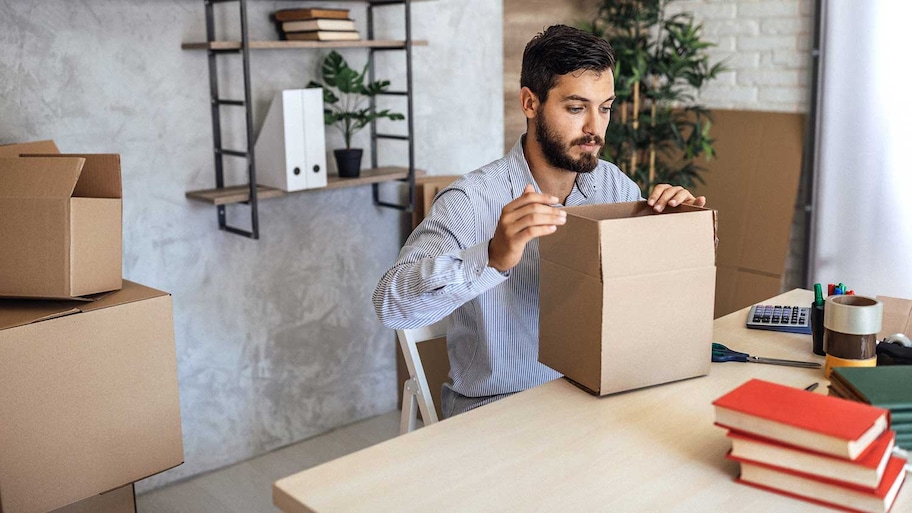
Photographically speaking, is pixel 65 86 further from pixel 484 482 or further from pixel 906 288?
pixel 906 288

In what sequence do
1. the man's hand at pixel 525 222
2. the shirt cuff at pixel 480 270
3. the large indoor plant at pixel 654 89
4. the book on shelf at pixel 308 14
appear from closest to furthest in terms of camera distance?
the man's hand at pixel 525 222, the shirt cuff at pixel 480 270, the book on shelf at pixel 308 14, the large indoor plant at pixel 654 89

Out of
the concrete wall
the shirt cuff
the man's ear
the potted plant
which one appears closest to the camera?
the shirt cuff

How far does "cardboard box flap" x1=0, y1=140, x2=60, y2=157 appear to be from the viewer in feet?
6.51

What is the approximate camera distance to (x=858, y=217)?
10.9 feet

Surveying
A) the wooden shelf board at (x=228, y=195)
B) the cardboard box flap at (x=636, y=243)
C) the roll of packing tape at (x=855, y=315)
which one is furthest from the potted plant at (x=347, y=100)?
the roll of packing tape at (x=855, y=315)

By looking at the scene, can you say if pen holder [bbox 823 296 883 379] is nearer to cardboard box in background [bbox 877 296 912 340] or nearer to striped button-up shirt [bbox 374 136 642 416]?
cardboard box in background [bbox 877 296 912 340]

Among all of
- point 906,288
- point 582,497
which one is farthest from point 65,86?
point 906,288

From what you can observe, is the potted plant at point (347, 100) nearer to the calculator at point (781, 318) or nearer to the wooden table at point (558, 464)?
the calculator at point (781, 318)

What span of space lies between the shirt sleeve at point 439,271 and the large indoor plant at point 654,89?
69.2 inches

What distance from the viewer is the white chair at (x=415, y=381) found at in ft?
6.00

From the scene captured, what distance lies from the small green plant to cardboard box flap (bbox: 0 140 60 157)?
909 millimetres

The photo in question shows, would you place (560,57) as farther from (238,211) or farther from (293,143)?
(238,211)

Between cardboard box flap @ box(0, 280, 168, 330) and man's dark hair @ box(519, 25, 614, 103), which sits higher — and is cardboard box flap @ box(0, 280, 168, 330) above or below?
below

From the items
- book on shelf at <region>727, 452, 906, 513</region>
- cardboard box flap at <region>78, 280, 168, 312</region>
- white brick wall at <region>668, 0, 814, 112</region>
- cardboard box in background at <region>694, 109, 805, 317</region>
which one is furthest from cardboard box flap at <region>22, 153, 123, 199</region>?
white brick wall at <region>668, 0, 814, 112</region>
